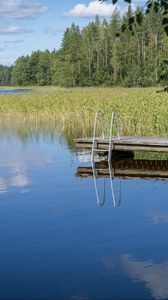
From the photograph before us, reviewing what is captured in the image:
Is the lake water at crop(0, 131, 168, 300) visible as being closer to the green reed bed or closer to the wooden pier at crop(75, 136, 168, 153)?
the wooden pier at crop(75, 136, 168, 153)

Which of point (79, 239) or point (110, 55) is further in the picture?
point (110, 55)

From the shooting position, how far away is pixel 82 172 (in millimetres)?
18391

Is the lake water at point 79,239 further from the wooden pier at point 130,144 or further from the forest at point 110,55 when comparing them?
the forest at point 110,55

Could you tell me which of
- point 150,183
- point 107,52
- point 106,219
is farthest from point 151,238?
point 107,52

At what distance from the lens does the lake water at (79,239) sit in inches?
317

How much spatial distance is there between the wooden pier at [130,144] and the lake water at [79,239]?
9.57 feet

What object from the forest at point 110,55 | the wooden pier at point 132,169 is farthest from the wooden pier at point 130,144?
the forest at point 110,55

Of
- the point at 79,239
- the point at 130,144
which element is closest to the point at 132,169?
the point at 130,144

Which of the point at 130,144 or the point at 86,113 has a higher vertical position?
the point at 86,113

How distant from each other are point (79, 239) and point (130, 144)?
394 inches

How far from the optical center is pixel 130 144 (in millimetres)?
20141

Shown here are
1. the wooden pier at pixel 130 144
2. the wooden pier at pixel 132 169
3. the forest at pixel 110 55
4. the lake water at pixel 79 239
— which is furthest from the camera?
the forest at pixel 110 55

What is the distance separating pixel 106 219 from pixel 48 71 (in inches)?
5319

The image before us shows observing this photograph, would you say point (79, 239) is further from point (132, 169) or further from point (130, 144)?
point (130, 144)
